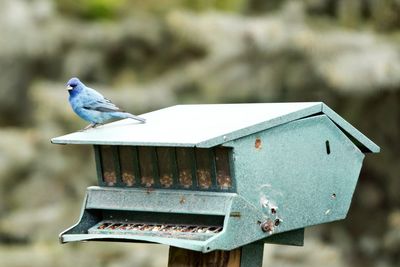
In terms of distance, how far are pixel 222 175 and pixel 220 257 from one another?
34 cm

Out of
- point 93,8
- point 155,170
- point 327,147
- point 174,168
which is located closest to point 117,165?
point 155,170

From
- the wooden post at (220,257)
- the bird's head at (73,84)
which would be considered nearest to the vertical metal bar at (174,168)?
the wooden post at (220,257)

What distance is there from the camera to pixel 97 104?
249 inches

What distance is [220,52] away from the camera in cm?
1272

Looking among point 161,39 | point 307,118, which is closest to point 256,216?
point 307,118

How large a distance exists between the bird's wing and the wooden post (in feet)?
2.73

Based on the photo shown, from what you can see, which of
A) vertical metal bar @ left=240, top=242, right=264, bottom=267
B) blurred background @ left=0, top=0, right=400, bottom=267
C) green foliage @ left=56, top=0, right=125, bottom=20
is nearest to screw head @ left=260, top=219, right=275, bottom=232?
vertical metal bar @ left=240, top=242, right=264, bottom=267

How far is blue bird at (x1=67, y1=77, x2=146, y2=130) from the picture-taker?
6.24m

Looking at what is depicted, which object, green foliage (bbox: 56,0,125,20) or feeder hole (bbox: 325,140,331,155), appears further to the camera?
green foliage (bbox: 56,0,125,20)

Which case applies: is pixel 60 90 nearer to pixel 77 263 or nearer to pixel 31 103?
pixel 77 263

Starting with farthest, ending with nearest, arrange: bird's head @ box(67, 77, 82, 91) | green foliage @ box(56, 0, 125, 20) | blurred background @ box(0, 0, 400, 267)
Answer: green foliage @ box(56, 0, 125, 20) < blurred background @ box(0, 0, 400, 267) < bird's head @ box(67, 77, 82, 91)

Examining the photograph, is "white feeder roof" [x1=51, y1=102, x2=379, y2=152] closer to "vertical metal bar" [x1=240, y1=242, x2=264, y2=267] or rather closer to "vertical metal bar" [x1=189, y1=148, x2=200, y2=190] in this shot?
"vertical metal bar" [x1=189, y1=148, x2=200, y2=190]

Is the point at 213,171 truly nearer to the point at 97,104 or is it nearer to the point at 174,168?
the point at 174,168

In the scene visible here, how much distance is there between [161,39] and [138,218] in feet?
31.9
